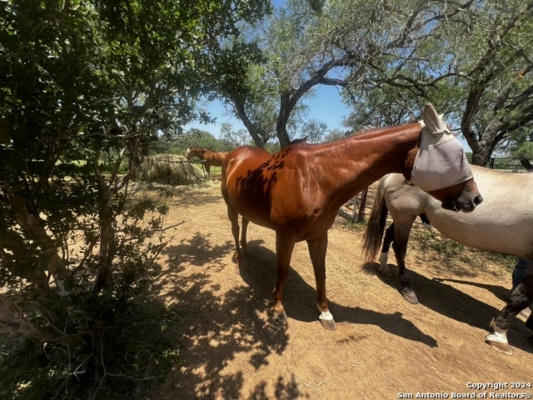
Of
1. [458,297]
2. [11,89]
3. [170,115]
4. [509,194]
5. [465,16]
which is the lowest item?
[458,297]

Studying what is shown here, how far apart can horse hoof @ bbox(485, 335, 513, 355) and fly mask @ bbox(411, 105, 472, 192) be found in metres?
2.20

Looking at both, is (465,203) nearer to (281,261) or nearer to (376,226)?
(281,261)

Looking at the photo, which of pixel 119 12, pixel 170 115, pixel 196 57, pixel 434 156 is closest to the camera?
pixel 119 12

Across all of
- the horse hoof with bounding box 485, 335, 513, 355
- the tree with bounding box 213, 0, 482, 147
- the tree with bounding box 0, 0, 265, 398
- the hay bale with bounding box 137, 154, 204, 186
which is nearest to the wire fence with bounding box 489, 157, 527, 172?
the tree with bounding box 213, 0, 482, 147

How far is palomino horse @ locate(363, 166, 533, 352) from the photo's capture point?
2.27 metres

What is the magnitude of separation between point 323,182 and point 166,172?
9605 millimetres

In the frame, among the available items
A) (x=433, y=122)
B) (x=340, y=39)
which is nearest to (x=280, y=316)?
(x=433, y=122)

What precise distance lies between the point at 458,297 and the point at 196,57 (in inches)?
191

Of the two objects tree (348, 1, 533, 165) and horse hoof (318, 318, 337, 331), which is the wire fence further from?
horse hoof (318, 318, 337, 331)

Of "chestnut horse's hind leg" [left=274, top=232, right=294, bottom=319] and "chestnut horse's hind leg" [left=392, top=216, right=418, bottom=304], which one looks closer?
"chestnut horse's hind leg" [left=274, top=232, right=294, bottom=319]

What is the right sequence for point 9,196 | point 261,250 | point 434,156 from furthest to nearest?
1. point 261,250
2. point 434,156
3. point 9,196

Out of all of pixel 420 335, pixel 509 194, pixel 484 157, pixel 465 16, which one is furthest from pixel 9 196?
pixel 484 157

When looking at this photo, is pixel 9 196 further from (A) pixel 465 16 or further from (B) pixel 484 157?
(B) pixel 484 157

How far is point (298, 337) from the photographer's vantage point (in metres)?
2.17
